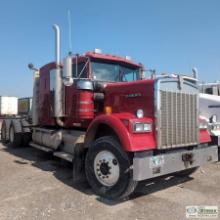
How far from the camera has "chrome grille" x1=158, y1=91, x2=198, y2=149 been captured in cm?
509

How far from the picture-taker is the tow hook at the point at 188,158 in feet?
17.2

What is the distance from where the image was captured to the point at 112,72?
6.98m

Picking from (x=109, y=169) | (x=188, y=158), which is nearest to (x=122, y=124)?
(x=109, y=169)

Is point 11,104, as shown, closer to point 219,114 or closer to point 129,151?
point 219,114

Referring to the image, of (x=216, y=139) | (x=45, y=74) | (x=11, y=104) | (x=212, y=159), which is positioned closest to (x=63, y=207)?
(x=212, y=159)

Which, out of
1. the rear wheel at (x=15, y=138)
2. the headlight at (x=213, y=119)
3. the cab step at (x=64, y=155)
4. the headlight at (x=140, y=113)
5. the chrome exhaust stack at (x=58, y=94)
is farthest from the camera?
the rear wheel at (x=15, y=138)

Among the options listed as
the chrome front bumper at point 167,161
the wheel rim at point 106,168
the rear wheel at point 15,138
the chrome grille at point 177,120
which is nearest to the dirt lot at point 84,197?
the wheel rim at point 106,168

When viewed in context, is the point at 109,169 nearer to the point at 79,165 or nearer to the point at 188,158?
the point at 79,165

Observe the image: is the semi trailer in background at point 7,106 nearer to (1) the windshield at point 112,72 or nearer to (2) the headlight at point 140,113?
(1) the windshield at point 112,72

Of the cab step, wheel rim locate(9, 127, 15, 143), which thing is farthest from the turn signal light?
wheel rim locate(9, 127, 15, 143)

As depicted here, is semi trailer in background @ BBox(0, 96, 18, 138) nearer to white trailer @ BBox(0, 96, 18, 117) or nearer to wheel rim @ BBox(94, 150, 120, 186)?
white trailer @ BBox(0, 96, 18, 117)

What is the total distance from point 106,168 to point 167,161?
3.63 feet

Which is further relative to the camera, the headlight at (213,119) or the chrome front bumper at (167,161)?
the headlight at (213,119)

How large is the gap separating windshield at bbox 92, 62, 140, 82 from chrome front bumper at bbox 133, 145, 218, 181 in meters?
2.51
